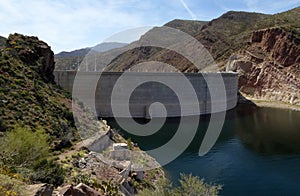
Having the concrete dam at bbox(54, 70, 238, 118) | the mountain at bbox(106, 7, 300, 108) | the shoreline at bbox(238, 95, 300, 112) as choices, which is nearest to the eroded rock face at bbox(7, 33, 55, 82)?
the concrete dam at bbox(54, 70, 238, 118)

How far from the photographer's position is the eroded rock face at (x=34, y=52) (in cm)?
2638

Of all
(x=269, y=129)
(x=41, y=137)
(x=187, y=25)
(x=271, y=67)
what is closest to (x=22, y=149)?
(x=41, y=137)

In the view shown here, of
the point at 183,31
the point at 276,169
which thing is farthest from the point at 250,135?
the point at 183,31

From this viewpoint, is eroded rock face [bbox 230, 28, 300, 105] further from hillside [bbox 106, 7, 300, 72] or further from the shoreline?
hillside [bbox 106, 7, 300, 72]

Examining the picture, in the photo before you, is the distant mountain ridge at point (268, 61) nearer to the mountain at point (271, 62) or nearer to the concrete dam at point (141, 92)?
the mountain at point (271, 62)

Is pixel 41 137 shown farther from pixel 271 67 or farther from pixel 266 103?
pixel 271 67

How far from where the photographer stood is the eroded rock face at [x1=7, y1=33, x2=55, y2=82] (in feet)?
86.5

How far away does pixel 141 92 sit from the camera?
133ft

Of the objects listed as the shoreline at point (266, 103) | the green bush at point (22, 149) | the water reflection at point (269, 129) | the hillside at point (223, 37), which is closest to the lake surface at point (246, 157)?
the water reflection at point (269, 129)

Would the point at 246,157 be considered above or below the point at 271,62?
below

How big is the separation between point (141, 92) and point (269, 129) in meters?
17.4

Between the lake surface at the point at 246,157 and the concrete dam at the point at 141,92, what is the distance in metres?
2.94

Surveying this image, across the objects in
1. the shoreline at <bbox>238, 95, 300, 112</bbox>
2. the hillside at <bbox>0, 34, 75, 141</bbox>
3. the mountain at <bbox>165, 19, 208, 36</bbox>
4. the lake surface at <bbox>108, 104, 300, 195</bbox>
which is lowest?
the lake surface at <bbox>108, 104, 300, 195</bbox>

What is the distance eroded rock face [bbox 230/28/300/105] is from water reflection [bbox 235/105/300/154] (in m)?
6.52
